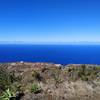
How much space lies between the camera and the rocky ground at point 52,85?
13.3m

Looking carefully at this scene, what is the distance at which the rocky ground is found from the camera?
43.7 ft

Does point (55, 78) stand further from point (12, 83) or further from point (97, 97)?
point (97, 97)

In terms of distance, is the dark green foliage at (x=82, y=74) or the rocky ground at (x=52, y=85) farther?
the dark green foliage at (x=82, y=74)

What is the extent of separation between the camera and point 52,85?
1538 centimetres

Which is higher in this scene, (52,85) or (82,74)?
(82,74)

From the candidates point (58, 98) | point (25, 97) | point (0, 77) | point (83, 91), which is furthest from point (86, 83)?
point (0, 77)

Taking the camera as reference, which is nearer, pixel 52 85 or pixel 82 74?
pixel 52 85

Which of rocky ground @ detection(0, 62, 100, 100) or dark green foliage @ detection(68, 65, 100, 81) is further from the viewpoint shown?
dark green foliage @ detection(68, 65, 100, 81)

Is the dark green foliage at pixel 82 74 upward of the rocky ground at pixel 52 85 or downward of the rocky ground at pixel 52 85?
upward

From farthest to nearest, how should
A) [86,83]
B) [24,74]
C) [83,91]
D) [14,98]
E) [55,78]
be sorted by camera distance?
[24,74]
[55,78]
[86,83]
[83,91]
[14,98]

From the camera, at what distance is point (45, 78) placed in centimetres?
1797

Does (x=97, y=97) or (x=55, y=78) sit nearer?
(x=97, y=97)

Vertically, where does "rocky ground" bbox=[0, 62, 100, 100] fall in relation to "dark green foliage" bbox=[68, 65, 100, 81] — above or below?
below

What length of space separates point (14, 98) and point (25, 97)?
2.18 feet
